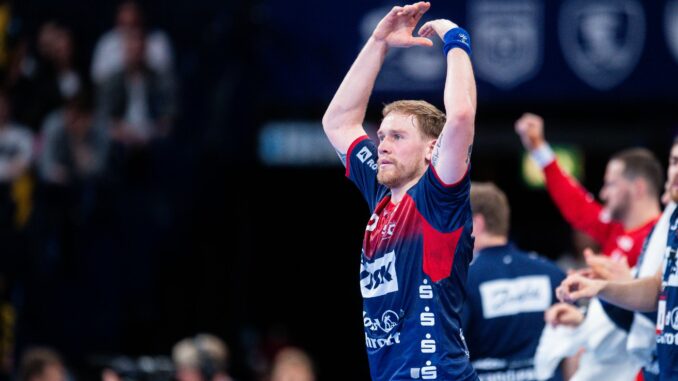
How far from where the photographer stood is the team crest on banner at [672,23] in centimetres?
1128

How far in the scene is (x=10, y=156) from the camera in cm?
1327

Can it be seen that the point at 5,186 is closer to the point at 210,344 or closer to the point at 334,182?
the point at 334,182

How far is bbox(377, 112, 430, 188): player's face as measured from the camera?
5129 mm

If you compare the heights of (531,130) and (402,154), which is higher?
(402,154)

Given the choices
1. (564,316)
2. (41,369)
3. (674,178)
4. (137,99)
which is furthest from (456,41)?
(137,99)

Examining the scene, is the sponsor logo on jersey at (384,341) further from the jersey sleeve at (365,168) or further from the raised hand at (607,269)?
the raised hand at (607,269)

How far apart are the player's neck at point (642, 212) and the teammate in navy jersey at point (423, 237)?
118 inches

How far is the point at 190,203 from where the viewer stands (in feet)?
41.5

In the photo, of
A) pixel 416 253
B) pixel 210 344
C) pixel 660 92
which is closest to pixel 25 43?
pixel 210 344

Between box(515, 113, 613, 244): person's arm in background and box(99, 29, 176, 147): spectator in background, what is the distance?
4813mm

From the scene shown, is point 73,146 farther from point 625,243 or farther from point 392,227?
point 392,227

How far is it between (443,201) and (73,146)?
28.5 feet

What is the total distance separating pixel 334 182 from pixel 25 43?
161 inches

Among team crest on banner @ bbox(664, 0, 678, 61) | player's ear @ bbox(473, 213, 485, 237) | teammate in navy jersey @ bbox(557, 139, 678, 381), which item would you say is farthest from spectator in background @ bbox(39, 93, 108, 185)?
teammate in navy jersey @ bbox(557, 139, 678, 381)
